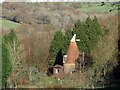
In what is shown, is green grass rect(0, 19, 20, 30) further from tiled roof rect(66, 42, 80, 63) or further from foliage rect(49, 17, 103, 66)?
tiled roof rect(66, 42, 80, 63)

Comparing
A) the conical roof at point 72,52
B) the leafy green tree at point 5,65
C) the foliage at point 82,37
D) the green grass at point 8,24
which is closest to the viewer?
the leafy green tree at point 5,65

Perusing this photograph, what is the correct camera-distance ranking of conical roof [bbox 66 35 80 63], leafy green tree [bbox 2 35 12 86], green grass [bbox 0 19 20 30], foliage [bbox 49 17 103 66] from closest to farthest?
leafy green tree [bbox 2 35 12 86] → conical roof [bbox 66 35 80 63] → foliage [bbox 49 17 103 66] → green grass [bbox 0 19 20 30]

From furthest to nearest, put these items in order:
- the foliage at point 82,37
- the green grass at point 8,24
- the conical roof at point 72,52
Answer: the green grass at point 8,24 < the foliage at point 82,37 < the conical roof at point 72,52

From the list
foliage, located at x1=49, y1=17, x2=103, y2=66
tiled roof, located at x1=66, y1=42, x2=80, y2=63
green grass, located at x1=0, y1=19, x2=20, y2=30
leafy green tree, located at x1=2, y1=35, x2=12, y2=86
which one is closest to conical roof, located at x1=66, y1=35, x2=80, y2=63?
tiled roof, located at x1=66, y1=42, x2=80, y2=63

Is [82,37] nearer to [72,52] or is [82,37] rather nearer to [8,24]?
[72,52]

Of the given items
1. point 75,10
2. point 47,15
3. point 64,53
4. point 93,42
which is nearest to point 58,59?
point 64,53

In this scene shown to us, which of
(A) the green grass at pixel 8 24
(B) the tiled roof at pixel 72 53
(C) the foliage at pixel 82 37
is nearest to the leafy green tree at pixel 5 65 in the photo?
(C) the foliage at pixel 82 37

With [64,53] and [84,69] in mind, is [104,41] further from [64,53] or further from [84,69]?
[64,53]

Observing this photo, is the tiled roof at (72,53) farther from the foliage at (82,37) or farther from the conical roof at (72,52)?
the foliage at (82,37)
